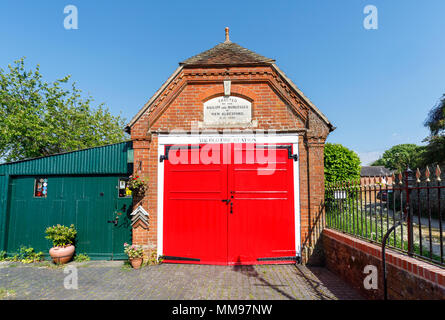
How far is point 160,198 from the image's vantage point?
6148 millimetres

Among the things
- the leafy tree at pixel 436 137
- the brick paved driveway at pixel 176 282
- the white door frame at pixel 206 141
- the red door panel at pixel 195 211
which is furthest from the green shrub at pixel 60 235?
the leafy tree at pixel 436 137

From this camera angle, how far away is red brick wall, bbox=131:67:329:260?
234 inches

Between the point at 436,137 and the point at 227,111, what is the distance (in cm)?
2113

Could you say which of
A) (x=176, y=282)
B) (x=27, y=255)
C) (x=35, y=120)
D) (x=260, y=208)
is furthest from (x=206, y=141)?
(x=35, y=120)

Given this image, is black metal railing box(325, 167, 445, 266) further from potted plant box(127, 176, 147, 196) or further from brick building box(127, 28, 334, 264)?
potted plant box(127, 176, 147, 196)

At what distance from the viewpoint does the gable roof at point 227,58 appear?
6.38 metres

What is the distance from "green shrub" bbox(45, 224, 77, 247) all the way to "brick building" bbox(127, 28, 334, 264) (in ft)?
6.51

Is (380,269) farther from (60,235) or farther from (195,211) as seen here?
(60,235)

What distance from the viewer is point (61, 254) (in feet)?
19.9

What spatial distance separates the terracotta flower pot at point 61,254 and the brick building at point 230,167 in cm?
197

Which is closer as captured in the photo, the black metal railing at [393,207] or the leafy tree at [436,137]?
the black metal railing at [393,207]

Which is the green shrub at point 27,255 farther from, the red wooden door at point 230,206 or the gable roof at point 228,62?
the gable roof at point 228,62
